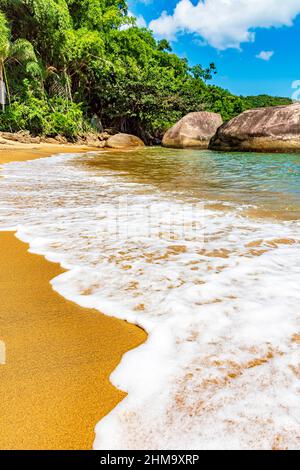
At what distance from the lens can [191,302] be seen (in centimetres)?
145

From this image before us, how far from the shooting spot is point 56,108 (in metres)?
16.8

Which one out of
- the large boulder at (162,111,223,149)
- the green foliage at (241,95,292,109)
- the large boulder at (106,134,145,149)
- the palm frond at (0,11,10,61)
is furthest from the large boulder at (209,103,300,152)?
the green foliage at (241,95,292,109)

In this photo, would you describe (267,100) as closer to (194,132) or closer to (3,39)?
(194,132)

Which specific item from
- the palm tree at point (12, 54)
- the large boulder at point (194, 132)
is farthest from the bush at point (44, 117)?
the large boulder at point (194, 132)

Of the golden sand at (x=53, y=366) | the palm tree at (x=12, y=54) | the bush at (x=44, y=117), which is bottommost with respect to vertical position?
the golden sand at (x=53, y=366)

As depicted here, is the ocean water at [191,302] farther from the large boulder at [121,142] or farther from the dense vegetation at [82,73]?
the dense vegetation at [82,73]

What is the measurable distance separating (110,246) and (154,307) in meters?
0.87

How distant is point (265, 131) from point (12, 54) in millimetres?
11417

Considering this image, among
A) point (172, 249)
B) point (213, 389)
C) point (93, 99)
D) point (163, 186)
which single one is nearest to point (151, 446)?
point (213, 389)

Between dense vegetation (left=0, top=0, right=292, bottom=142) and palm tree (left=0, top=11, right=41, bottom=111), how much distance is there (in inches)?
1.4

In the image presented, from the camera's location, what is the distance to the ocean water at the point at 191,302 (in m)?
0.84

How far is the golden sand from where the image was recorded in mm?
817

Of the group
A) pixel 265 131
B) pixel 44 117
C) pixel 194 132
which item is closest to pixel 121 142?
pixel 194 132

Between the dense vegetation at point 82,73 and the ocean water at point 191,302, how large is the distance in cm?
1427
